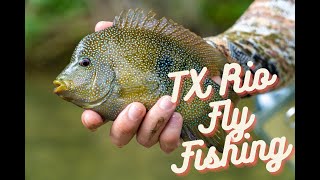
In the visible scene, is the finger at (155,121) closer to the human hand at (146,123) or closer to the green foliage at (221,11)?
the human hand at (146,123)

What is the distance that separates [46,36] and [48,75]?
327 mm

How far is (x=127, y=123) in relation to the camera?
94cm

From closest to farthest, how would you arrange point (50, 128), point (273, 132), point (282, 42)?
point (282, 42) → point (273, 132) → point (50, 128)

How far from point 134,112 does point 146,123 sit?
45 mm

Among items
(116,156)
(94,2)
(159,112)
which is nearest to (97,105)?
(159,112)

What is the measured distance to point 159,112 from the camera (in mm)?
916

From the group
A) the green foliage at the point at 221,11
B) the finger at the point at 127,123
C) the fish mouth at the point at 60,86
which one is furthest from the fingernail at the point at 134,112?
the green foliage at the point at 221,11

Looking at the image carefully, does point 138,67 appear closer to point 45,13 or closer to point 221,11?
point 221,11

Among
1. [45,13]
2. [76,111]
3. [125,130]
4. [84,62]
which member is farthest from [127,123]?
[45,13]

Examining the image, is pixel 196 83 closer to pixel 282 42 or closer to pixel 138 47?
pixel 138 47

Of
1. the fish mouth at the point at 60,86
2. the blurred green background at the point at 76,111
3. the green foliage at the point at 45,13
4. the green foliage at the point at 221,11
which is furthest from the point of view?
the green foliage at the point at 45,13

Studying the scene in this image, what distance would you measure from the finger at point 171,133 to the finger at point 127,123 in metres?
0.04

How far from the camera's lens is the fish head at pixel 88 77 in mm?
857

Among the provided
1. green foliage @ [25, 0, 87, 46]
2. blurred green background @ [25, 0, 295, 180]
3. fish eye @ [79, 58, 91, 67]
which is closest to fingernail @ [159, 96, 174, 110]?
fish eye @ [79, 58, 91, 67]
